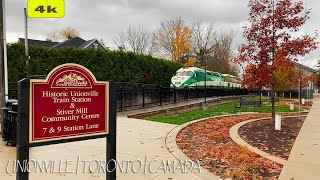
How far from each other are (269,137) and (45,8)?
7418 millimetres

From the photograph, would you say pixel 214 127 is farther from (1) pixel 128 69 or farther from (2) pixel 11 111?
(1) pixel 128 69

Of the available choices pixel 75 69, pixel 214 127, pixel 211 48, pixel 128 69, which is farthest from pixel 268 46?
Answer: pixel 211 48

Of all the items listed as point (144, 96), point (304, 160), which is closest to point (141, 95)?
point (144, 96)

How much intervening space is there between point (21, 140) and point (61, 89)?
28.9 inches

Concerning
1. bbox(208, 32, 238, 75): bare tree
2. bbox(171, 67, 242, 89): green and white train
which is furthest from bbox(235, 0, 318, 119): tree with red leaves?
bbox(208, 32, 238, 75): bare tree

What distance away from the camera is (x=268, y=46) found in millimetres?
12297

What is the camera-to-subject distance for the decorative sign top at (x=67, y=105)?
374 cm

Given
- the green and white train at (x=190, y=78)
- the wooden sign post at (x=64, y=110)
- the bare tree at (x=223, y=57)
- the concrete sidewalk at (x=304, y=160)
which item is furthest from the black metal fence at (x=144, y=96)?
the bare tree at (x=223, y=57)

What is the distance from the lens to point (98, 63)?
21.8 meters

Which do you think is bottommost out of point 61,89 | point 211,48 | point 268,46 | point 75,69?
point 61,89

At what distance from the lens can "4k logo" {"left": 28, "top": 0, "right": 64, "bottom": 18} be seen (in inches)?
294

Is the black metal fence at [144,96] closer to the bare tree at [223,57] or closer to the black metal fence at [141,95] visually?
the black metal fence at [141,95]

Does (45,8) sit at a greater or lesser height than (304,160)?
greater

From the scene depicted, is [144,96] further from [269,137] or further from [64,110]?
[64,110]
